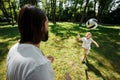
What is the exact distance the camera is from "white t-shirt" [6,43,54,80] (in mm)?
1254

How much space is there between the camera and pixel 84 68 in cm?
858

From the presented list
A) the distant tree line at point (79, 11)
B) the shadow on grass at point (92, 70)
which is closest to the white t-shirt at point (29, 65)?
the shadow on grass at point (92, 70)

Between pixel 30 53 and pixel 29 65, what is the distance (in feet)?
0.38

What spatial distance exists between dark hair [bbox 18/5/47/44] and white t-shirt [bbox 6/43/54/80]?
102 mm

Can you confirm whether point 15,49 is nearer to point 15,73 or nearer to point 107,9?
point 15,73

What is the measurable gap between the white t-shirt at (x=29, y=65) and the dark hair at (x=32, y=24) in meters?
0.10

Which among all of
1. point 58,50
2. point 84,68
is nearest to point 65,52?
point 58,50

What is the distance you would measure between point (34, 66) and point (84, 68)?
298 inches

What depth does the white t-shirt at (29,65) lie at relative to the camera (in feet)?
4.11

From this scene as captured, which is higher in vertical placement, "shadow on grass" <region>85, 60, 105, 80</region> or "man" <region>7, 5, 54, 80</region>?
"man" <region>7, 5, 54, 80</region>

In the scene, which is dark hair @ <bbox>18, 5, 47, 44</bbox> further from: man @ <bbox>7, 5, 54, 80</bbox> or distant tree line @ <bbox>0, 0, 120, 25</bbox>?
distant tree line @ <bbox>0, 0, 120, 25</bbox>

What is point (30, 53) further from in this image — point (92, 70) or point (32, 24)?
point (92, 70)

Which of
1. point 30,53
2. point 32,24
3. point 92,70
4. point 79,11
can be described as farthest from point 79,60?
point 79,11

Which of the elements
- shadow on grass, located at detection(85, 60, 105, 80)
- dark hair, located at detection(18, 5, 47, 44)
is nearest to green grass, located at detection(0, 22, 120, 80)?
shadow on grass, located at detection(85, 60, 105, 80)
